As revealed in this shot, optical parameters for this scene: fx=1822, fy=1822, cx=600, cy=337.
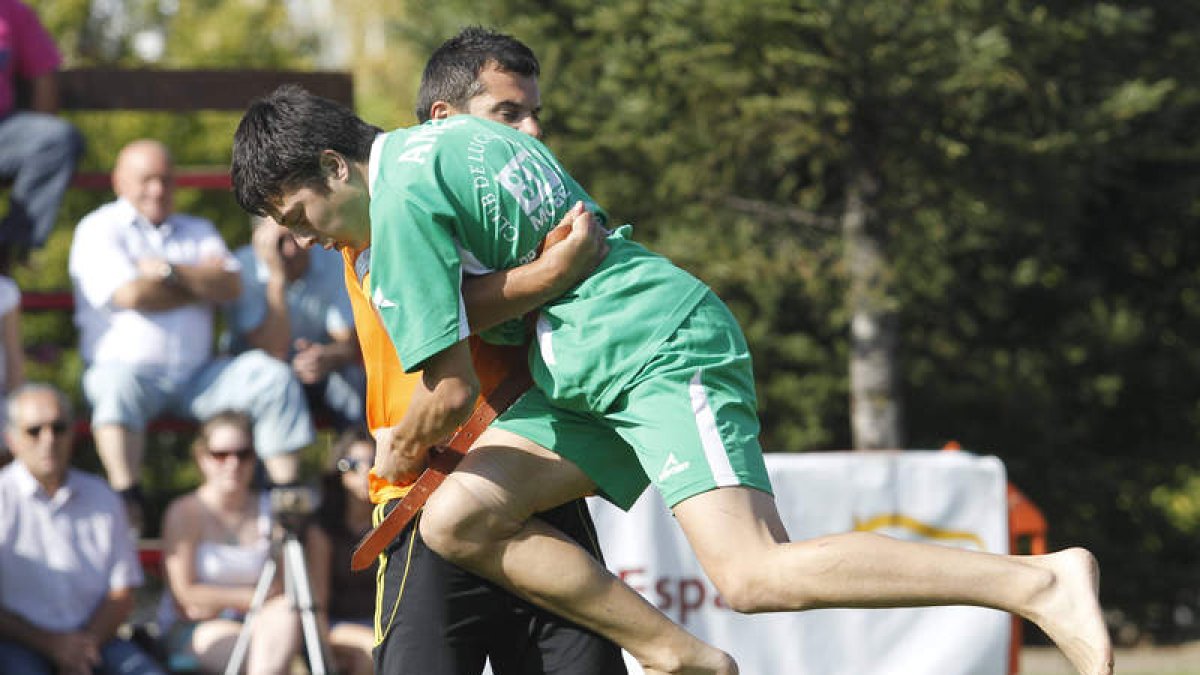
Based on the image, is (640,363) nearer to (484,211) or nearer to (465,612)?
(484,211)

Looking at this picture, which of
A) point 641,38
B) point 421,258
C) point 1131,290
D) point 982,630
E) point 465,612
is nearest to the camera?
point 421,258

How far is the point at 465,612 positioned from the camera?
416 cm

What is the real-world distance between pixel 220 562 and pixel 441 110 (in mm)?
3321

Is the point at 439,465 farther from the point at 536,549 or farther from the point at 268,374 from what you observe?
the point at 268,374

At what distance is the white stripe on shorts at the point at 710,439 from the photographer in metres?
3.79

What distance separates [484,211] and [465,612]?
3.07 feet

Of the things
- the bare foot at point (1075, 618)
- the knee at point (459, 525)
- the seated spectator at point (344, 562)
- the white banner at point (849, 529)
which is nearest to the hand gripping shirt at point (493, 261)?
the knee at point (459, 525)

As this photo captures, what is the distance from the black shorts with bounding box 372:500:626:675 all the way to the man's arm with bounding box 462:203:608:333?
1.82ft

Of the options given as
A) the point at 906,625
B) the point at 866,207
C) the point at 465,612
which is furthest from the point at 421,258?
the point at 866,207

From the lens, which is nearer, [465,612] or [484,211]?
[484,211]

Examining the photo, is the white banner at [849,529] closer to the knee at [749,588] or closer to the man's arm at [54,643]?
the man's arm at [54,643]

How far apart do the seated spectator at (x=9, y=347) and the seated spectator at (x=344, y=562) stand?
1383 millimetres

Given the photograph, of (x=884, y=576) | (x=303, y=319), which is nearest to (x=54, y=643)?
(x=303, y=319)

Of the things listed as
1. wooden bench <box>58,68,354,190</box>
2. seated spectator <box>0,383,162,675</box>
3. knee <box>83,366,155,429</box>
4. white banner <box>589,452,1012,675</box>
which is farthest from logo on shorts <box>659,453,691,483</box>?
wooden bench <box>58,68,354,190</box>
